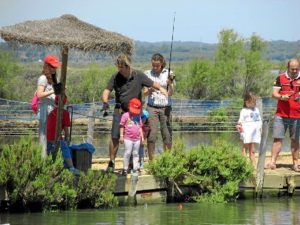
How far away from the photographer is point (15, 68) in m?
53.2

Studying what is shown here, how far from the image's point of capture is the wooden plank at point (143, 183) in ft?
45.2

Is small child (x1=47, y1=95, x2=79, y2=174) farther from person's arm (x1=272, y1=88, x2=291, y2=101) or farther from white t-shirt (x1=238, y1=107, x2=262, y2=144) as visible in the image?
person's arm (x1=272, y1=88, x2=291, y2=101)

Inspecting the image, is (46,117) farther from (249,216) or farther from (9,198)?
(249,216)

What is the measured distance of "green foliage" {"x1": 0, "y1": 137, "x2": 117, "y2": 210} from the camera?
40.8 ft

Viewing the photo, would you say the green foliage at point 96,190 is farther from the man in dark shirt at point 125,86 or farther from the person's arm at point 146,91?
the person's arm at point 146,91

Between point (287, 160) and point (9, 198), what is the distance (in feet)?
20.0

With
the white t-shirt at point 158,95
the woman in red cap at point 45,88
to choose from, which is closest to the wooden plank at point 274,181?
the white t-shirt at point 158,95

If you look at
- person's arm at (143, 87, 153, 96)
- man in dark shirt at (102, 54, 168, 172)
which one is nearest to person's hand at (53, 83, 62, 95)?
man in dark shirt at (102, 54, 168, 172)

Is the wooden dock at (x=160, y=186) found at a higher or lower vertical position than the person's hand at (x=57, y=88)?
lower

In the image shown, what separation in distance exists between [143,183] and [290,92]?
291 centimetres

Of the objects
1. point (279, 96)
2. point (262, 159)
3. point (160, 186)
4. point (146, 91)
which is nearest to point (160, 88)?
point (146, 91)

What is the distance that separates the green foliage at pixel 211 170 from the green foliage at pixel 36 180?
157 centimetres

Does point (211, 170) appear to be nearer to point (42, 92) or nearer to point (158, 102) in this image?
point (158, 102)

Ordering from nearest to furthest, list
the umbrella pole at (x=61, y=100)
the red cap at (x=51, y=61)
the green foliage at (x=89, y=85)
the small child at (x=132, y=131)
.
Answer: the red cap at (x=51, y=61) < the umbrella pole at (x=61, y=100) < the small child at (x=132, y=131) < the green foliage at (x=89, y=85)
